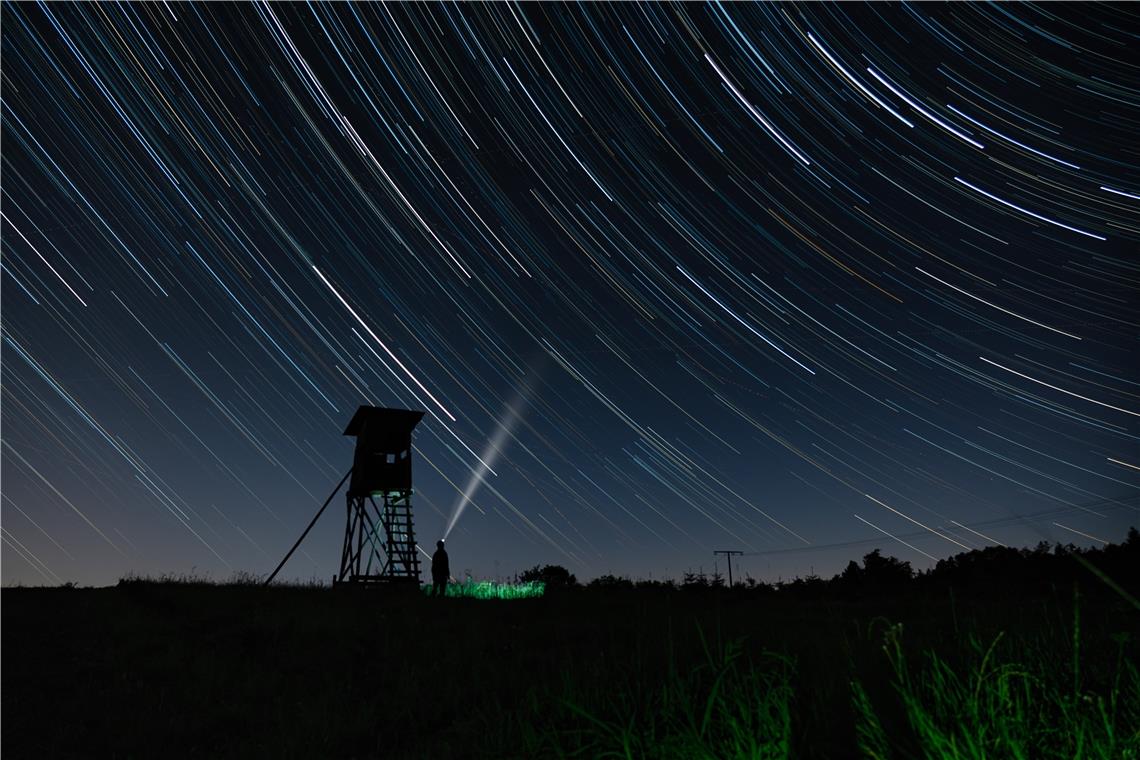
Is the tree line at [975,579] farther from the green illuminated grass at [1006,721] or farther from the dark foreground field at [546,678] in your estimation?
the green illuminated grass at [1006,721]

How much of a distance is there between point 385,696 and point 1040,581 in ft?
71.6

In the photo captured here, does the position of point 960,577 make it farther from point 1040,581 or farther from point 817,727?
point 817,727

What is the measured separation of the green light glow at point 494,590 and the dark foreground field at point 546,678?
171 centimetres

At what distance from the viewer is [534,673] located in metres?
7.63

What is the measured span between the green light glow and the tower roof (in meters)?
6.87

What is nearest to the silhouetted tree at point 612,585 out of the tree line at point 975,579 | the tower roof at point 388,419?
the tree line at point 975,579

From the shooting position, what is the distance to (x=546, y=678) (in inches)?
280

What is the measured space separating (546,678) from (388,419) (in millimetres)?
17193

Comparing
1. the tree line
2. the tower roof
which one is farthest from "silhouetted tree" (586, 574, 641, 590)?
the tower roof

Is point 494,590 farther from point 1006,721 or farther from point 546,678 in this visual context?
point 1006,721

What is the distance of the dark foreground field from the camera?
10.6 ft

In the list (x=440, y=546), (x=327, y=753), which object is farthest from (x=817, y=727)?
(x=440, y=546)

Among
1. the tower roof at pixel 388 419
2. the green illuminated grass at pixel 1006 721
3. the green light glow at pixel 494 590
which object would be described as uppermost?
the tower roof at pixel 388 419

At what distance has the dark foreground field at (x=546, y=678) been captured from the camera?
3.22m
